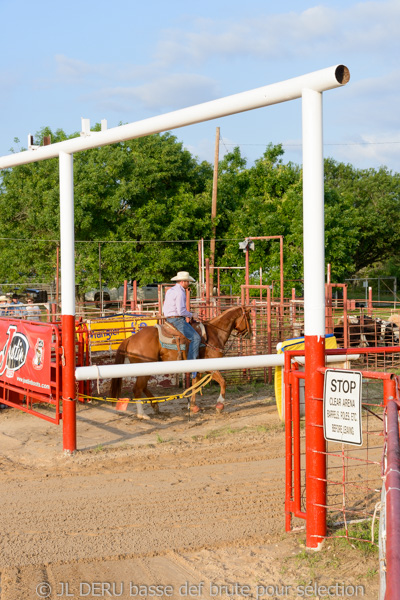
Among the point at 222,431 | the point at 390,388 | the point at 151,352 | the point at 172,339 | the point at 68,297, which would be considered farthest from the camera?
the point at 172,339

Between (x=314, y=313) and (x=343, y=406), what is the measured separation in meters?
0.79

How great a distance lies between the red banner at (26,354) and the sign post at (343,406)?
457 cm

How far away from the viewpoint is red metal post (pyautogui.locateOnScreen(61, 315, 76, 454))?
801 centimetres

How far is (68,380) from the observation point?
804 centimetres

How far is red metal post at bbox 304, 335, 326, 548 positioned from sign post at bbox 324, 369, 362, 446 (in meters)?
0.16

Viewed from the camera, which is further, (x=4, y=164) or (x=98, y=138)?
(x=4, y=164)

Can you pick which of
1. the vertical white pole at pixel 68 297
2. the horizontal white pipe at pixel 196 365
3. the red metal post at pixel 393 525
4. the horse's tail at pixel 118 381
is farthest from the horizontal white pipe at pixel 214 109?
the horse's tail at pixel 118 381

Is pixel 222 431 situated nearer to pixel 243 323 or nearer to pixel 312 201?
pixel 243 323

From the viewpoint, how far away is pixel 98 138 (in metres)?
7.62

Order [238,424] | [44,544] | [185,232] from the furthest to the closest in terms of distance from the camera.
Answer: [185,232], [238,424], [44,544]

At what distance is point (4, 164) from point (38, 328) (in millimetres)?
2274

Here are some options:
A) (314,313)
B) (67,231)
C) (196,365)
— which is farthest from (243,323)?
(314,313)

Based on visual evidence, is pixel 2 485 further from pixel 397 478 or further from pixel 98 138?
pixel 397 478

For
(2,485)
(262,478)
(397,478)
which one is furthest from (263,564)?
(2,485)
